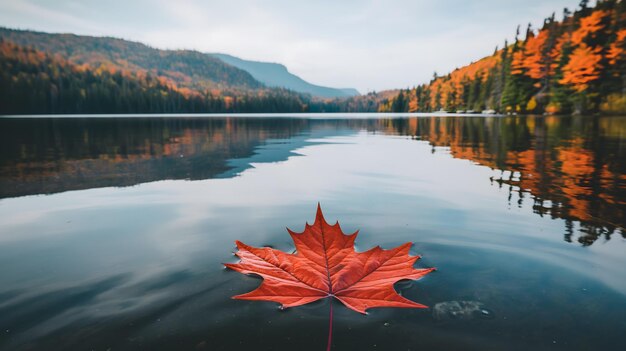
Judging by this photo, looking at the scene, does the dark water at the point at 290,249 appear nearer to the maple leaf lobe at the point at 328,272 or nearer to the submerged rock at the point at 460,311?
the submerged rock at the point at 460,311

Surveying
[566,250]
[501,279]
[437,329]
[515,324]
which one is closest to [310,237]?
[437,329]

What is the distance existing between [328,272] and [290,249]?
1.07m

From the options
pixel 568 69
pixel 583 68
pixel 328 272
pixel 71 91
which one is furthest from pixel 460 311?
pixel 71 91

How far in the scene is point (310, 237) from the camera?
2.21 metres

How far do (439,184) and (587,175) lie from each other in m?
3.11

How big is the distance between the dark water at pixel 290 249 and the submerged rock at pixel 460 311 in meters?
0.01

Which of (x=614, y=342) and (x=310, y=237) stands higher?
(x=310, y=237)

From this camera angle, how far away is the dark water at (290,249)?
1.72 metres

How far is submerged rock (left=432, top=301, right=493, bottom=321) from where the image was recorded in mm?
1851

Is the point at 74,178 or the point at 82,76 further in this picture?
the point at 82,76

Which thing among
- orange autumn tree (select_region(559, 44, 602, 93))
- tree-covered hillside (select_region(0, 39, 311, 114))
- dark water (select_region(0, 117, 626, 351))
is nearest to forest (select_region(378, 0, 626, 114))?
orange autumn tree (select_region(559, 44, 602, 93))

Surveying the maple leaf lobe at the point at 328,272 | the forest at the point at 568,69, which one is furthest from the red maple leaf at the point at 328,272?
the forest at the point at 568,69

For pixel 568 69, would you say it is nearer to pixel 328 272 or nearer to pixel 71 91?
pixel 328 272

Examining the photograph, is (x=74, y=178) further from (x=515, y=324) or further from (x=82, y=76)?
(x=82, y=76)
